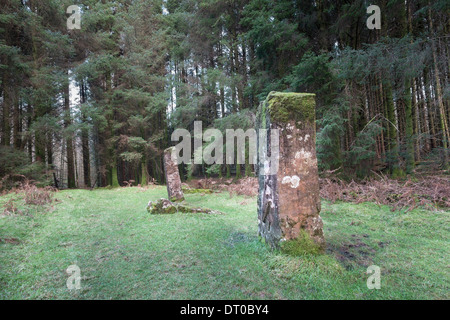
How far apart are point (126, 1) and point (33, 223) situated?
18.7m

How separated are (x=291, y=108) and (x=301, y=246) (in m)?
2.08

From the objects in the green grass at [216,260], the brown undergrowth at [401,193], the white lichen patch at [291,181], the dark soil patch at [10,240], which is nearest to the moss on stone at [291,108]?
the white lichen patch at [291,181]

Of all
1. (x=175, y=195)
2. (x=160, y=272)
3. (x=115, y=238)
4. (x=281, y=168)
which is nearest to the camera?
(x=160, y=272)

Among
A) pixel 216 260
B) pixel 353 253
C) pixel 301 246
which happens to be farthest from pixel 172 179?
pixel 353 253

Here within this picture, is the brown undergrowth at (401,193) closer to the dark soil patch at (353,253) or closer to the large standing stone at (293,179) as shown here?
the dark soil patch at (353,253)

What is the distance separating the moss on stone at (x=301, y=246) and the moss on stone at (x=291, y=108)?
175 centimetres

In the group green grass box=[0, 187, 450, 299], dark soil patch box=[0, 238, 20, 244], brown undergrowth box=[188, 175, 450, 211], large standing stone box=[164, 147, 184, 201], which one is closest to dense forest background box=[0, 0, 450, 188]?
brown undergrowth box=[188, 175, 450, 211]

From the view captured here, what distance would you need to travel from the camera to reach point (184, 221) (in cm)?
494

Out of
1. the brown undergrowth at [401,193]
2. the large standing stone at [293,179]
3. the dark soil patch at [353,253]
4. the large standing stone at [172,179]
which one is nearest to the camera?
the dark soil patch at [353,253]

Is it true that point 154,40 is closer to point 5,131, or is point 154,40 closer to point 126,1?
point 126,1

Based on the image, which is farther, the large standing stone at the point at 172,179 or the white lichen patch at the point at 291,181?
the large standing stone at the point at 172,179

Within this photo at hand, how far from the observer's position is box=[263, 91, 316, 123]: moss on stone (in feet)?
10.3

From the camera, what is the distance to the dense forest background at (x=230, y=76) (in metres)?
7.01

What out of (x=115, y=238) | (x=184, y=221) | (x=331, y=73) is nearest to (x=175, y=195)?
(x=184, y=221)
